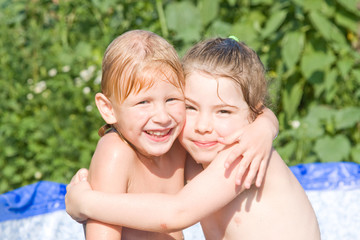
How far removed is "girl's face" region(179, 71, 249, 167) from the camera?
1.79 meters

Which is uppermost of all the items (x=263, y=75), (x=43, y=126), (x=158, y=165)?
(x=263, y=75)

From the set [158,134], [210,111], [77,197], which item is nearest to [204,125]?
[210,111]

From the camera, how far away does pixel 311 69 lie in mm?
3484

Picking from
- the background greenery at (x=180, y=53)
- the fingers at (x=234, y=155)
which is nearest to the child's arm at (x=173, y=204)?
the fingers at (x=234, y=155)

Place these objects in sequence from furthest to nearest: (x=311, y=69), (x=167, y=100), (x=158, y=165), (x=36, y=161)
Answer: (x=36, y=161) → (x=311, y=69) → (x=158, y=165) → (x=167, y=100)

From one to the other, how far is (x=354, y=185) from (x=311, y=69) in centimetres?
91

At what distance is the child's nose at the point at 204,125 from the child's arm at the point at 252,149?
0.21 feet

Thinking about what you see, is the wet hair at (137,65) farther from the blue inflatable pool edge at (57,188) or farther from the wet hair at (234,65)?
the blue inflatable pool edge at (57,188)

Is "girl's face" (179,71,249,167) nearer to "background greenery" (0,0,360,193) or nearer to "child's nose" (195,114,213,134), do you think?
"child's nose" (195,114,213,134)

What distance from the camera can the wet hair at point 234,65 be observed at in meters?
1.80

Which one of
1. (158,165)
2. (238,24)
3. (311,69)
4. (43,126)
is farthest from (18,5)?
(158,165)

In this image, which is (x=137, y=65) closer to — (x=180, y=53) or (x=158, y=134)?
(x=158, y=134)

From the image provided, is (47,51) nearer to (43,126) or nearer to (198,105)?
(43,126)

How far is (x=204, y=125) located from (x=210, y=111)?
51 mm
